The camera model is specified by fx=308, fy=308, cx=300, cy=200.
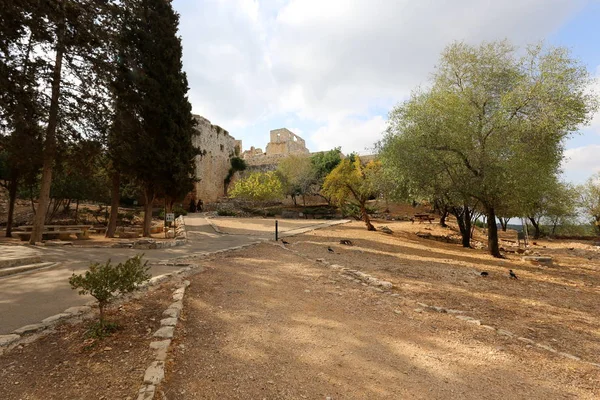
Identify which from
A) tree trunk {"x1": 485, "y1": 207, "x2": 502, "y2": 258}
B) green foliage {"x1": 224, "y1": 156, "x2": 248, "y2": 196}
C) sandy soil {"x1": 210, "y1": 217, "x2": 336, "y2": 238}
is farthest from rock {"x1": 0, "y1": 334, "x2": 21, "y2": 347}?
green foliage {"x1": 224, "y1": 156, "x2": 248, "y2": 196}

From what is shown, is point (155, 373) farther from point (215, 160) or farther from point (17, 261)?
point (215, 160)

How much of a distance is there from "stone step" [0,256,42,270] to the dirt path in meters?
4.53

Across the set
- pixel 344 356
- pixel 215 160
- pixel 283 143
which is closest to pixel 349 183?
pixel 344 356

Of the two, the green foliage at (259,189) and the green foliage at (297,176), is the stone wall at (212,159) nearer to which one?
the green foliage at (259,189)

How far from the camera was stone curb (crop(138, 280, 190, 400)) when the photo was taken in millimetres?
2527

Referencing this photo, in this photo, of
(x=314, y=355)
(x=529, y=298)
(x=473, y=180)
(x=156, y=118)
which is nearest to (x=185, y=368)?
(x=314, y=355)

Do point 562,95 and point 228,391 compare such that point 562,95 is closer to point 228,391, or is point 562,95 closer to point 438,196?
point 438,196

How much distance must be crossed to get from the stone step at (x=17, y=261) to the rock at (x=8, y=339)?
4.37 meters

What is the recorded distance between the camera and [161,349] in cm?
326

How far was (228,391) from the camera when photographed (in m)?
2.78

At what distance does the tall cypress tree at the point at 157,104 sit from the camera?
1401 cm

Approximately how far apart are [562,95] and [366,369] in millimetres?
12869

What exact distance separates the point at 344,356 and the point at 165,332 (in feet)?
7.01

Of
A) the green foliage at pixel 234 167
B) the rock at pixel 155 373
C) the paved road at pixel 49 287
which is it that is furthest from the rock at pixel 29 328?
the green foliage at pixel 234 167
